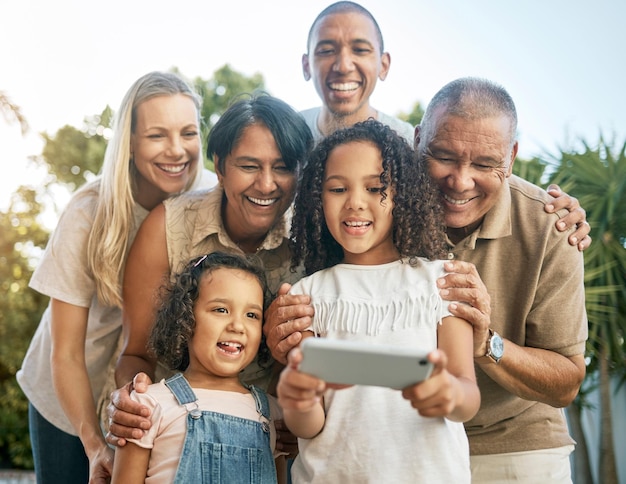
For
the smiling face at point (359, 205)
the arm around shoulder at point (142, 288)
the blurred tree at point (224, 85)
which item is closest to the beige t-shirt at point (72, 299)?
the arm around shoulder at point (142, 288)

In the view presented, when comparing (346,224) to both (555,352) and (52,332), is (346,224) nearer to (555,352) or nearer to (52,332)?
(555,352)

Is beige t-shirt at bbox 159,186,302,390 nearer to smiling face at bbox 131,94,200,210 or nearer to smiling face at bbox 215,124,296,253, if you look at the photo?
smiling face at bbox 215,124,296,253

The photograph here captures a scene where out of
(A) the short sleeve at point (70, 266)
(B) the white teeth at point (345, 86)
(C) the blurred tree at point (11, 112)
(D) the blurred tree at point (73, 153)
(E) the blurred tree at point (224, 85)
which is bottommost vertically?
(A) the short sleeve at point (70, 266)

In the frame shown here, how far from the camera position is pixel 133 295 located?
11.6ft

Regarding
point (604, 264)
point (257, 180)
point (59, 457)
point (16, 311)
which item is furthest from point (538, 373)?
point (16, 311)

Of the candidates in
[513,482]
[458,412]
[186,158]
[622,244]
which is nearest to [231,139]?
[186,158]

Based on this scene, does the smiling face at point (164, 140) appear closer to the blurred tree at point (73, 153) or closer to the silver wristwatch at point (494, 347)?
the silver wristwatch at point (494, 347)

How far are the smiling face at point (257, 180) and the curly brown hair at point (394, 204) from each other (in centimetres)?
20

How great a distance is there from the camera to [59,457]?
4.11 meters

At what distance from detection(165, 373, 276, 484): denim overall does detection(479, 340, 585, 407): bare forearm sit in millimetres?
923

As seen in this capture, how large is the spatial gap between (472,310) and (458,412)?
1.32 ft

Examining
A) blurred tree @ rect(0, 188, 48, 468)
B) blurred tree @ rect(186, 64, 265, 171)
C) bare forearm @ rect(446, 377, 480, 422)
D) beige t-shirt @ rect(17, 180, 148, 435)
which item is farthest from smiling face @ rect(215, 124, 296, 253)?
blurred tree @ rect(186, 64, 265, 171)

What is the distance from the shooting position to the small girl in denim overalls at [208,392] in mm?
2865

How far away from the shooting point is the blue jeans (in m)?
4.11
